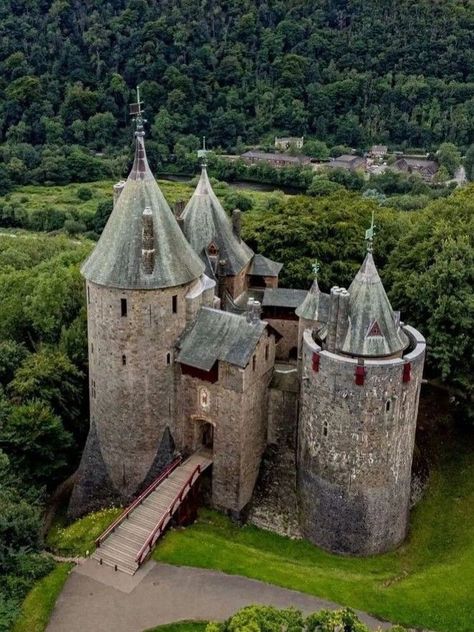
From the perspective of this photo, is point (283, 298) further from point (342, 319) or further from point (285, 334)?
point (342, 319)

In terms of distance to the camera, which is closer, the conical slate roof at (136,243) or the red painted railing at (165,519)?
the red painted railing at (165,519)

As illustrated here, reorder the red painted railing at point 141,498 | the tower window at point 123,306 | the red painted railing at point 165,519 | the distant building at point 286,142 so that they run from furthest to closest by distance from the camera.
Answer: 1. the distant building at point 286,142
2. the tower window at point 123,306
3. the red painted railing at point 141,498
4. the red painted railing at point 165,519

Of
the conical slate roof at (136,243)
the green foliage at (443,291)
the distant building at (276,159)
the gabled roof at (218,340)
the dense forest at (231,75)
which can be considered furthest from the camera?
the dense forest at (231,75)

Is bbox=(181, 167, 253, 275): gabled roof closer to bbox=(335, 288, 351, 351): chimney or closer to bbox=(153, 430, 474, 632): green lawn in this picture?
bbox=(335, 288, 351, 351): chimney

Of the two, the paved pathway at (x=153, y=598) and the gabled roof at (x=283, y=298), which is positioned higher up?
the gabled roof at (x=283, y=298)

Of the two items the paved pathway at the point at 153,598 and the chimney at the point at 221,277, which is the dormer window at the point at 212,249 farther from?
the paved pathway at the point at 153,598

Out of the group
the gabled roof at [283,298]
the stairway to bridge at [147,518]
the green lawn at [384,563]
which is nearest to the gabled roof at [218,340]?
A: the stairway to bridge at [147,518]

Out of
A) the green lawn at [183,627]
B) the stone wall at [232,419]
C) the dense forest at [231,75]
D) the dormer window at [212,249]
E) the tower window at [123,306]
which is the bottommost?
the green lawn at [183,627]

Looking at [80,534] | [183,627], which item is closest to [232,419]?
[80,534]

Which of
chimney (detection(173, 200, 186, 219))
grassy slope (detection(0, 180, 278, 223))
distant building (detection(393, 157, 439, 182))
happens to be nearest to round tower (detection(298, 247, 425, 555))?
chimney (detection(173, 200, 186, 219))
